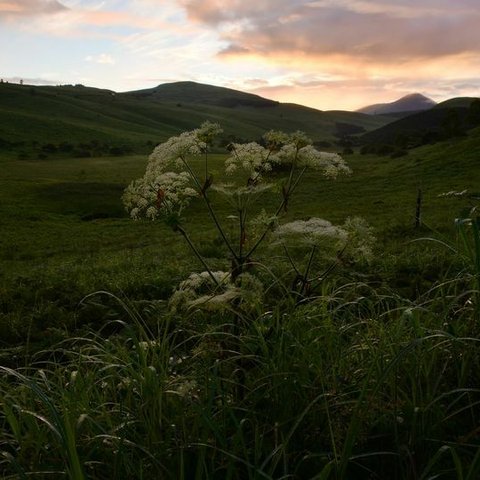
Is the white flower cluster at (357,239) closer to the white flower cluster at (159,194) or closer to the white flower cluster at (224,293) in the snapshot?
the white flower cluster at (224,293)

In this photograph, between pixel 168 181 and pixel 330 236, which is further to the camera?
pixel 168 181

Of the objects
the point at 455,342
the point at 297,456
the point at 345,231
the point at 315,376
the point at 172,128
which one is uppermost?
the point at 172,128

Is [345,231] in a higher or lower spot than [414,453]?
higher

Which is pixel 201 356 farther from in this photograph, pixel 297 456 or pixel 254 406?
pixel 297 456

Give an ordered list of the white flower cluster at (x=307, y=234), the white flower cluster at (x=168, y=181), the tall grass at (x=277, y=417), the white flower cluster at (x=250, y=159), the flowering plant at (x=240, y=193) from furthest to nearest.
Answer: the white flower cluster at (x=250, y=159)
the white flower cluster at (x=168, y=181)
the flowering plant at (x=240, y=193)
the white flower cluster at (x=307, y=234)
the tall grass at (x=277, y=417)

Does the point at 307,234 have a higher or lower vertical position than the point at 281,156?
lower

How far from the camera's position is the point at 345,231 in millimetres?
5035

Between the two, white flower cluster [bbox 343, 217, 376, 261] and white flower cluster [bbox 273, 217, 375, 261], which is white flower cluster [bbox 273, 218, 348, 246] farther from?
white flower cluster [bbox 343, 217, 376, 261]

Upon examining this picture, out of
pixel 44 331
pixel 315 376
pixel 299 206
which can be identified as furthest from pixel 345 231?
pixel 299 206

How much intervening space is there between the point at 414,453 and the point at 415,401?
452mm

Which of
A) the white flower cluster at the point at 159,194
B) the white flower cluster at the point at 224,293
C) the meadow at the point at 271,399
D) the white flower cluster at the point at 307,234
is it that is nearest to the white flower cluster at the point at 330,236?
the white flower cluster at the point at 307,234

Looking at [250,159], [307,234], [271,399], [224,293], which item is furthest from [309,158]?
[271,399]

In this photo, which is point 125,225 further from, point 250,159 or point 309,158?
point 309,158

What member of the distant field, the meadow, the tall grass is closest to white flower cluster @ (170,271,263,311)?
the meadow
